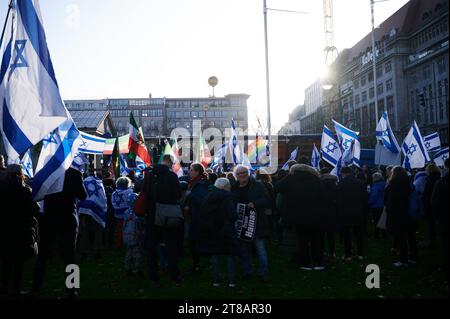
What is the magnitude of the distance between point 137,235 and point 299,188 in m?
3.18

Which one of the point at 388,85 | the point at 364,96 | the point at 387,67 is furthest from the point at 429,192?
the point at 364,96

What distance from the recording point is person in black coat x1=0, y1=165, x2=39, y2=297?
6.82 m

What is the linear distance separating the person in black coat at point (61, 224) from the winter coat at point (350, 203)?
5.67 metres

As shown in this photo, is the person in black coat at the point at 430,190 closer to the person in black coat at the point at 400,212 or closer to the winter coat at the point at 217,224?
the person in black coat at the point at 400,212

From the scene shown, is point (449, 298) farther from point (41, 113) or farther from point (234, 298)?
point (41, 113)

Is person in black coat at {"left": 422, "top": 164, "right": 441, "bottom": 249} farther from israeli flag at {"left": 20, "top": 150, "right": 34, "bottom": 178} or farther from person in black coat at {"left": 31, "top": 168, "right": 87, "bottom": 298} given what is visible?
israeli flag at {"left": 20, "top": 150, "right": 34, "bottom": 178}

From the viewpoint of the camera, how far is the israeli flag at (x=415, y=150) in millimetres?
16359

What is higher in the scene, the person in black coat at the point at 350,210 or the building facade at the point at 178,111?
the building facade at the point at 178,111

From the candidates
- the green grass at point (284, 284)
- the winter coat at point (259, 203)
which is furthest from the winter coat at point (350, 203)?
the winter coat at point (259, 203)

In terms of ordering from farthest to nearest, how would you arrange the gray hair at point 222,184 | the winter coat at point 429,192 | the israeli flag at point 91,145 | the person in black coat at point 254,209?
the israeli flag at point 91,145 < the winter coat at point 429,192 < the person in black coat at point 254,209 < the gray hair at point 222,184

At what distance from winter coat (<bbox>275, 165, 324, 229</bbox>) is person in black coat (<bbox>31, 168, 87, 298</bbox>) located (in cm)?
389

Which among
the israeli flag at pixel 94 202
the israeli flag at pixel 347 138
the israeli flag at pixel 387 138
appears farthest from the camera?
the israeli flag at pixel 387 138

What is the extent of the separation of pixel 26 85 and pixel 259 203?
4.24 meters

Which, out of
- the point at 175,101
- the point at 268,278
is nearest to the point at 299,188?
the point at 268,278
